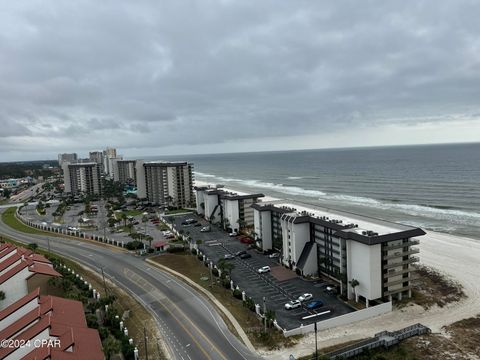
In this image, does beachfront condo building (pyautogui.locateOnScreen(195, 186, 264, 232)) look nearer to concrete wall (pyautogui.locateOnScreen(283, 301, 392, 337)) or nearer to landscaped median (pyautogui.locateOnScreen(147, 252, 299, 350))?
landscaped median (pyautogui.locateOnScreen(147, 252, 299, 350))

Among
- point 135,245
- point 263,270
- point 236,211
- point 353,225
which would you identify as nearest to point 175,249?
point 135,245

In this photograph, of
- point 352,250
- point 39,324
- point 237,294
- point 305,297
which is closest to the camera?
point 39,324

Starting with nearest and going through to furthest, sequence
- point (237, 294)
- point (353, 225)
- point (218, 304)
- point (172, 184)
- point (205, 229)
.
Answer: point (218, 304)
point (237, 294)
point (353, 225)
point (205, 229)
point (172, 184)

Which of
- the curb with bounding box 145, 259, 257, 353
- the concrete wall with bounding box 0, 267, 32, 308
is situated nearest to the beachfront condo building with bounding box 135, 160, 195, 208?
the curb with bounding box 145, 259, 257, 353

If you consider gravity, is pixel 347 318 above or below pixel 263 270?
below

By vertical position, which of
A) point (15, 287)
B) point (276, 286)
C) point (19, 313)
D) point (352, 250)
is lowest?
point (276, 286)

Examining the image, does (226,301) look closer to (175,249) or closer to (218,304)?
(218,304)

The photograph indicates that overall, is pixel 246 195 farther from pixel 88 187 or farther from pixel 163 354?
pixel 88 187
